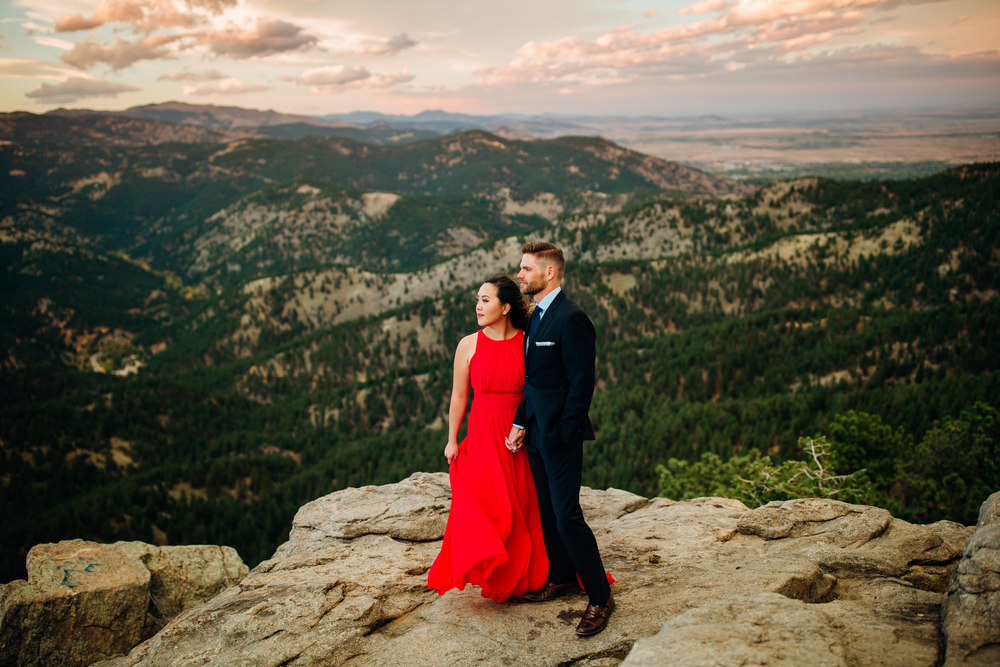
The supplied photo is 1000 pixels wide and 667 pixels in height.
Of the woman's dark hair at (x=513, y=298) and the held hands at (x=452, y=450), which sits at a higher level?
the woman's dark hair at (x=513, y=298)

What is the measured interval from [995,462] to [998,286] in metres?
98.8

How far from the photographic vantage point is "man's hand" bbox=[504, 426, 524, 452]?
7.44m

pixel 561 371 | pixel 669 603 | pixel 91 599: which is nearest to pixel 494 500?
pixel 561 371

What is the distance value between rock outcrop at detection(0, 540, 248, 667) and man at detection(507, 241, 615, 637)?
35.0ft

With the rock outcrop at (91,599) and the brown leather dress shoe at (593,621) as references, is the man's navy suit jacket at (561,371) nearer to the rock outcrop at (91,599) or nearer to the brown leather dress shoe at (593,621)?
the brown leather dress shoe at (593,621)

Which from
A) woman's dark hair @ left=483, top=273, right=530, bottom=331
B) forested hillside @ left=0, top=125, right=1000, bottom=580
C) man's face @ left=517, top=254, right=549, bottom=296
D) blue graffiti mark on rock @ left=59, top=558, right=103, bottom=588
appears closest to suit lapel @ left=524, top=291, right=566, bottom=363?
man's face @ left=517, top=254, right=549, bottom=296

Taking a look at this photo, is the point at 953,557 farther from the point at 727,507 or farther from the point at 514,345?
the point at 514,345

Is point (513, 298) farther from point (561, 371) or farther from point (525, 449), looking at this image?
point (525, 449)

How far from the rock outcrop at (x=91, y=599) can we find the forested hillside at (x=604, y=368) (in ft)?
92.3

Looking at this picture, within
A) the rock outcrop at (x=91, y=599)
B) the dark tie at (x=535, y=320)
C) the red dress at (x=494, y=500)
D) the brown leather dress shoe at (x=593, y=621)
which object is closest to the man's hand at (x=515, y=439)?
the red dress at (x=494, y=500)

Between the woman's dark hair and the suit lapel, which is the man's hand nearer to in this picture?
the suit lapel

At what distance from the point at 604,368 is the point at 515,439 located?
3436 inches

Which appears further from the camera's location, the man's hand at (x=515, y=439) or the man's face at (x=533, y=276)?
the man's hand at (x=515, y=439)

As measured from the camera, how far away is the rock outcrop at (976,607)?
529cm
